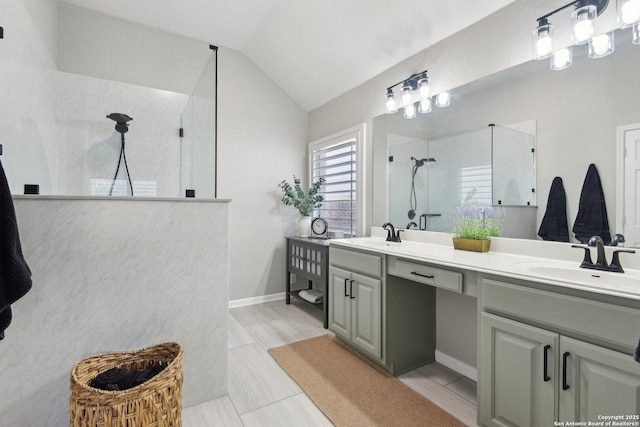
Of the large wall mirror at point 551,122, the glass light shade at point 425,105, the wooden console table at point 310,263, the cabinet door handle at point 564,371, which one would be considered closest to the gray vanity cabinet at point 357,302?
the wooden console table at point 310,263

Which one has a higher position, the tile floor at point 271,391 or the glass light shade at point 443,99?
the glass light shade at point 443,99

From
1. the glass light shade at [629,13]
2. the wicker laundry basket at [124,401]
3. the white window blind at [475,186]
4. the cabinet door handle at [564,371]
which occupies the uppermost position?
the glass light shade at [629,13]

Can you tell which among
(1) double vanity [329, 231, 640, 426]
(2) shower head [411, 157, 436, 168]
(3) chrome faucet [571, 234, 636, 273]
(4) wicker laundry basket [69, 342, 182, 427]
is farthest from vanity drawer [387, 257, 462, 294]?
(4) wicker laundry basket [69, 342, 182, 427]

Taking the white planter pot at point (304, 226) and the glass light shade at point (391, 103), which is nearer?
the glass light shade at point (391, 103)

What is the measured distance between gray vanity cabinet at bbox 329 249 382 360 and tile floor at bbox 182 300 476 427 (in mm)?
320

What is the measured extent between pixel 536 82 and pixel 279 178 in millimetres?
2689

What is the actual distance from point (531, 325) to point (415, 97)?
1851 millimetres

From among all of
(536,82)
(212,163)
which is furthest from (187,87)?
(536,82)

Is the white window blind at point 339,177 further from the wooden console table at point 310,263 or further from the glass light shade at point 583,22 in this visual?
the glass light shade at point 583,22

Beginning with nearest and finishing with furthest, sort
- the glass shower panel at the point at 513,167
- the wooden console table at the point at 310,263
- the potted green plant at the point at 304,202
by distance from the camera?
the glass shower panel at the point at 513,167 → the wooden console table at the point at 310,263 → the potted green plant at the point at 304,202

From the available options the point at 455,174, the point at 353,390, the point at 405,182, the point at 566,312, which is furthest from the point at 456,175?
the point at 353,390

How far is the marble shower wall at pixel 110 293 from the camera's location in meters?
1.34

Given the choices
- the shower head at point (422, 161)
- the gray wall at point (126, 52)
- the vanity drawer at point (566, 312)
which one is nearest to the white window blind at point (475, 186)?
the shower head at point (422, 161)

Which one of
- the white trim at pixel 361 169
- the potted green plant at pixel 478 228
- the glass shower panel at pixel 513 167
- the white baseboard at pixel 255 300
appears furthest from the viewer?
the white baseboard at pixel 255 300
